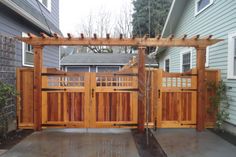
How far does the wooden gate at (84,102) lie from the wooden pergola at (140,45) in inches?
6.2

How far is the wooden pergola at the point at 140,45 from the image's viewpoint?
5.84 metres

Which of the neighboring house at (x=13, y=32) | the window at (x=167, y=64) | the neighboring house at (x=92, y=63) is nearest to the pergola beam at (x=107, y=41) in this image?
the neighboring house at (x=13, y=32)

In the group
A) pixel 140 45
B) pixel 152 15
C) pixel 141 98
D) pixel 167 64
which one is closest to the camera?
pixel 140 45

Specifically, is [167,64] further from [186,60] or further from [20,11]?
[20,11]

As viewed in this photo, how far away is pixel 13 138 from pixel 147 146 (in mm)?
3030

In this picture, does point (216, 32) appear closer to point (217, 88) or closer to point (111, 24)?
point (217, 88)

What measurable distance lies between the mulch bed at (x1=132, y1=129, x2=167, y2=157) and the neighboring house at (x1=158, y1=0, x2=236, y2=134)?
2269mm

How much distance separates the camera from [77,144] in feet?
16.7

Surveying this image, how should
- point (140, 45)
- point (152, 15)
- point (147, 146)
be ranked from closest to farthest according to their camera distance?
1. point (147, 146)
2. point (140, 45)
3. point (152, 15)

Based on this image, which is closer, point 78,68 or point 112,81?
point 112,81

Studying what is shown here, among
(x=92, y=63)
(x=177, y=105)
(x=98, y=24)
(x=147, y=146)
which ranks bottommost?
(x=147, y=146)

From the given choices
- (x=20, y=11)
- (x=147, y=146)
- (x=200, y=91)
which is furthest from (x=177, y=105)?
(x=20, y=11)

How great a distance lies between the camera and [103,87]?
20.3ft

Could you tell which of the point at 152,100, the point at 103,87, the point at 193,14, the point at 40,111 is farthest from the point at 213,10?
the point at 40,111
